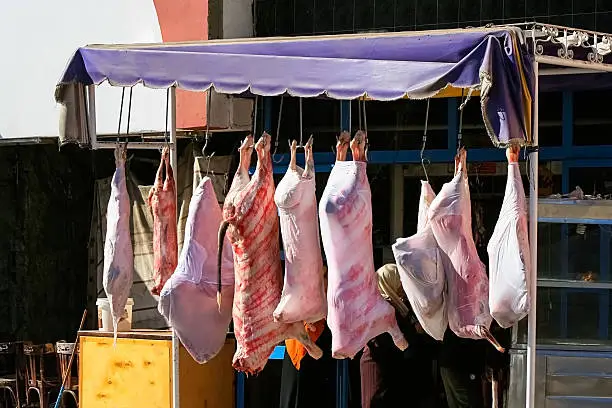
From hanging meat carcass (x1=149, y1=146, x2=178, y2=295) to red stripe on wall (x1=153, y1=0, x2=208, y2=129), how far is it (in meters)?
1.92

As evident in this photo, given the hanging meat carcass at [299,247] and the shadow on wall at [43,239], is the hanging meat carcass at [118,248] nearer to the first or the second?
the hanging meat carcass at [299,247]

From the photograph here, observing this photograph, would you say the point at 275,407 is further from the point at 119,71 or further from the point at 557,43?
the point at 557,43

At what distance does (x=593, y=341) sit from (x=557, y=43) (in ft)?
5.80

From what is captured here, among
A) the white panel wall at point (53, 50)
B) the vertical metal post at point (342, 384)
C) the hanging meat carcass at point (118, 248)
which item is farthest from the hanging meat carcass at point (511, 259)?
→ the white panel wall at point (53, 50)

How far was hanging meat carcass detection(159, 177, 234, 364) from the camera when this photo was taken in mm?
5812

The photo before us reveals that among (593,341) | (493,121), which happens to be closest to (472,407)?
(593,341)

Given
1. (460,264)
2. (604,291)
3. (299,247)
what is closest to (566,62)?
(460,264)

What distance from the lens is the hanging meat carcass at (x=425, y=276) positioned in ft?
17.1

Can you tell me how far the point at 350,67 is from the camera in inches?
204

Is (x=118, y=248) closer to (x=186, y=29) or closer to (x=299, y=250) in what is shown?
(x=299, y=250)

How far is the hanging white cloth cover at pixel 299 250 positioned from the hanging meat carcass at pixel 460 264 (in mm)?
685

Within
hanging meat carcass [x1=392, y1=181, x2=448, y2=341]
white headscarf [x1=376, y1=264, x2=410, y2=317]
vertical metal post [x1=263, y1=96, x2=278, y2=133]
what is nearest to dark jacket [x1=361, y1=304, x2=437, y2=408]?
white headscarf [x1=376, y1=264, x2=410, y2=317]

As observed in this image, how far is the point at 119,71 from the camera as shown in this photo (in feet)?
19.3

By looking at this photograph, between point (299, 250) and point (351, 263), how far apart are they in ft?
1.12
